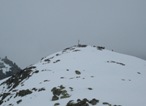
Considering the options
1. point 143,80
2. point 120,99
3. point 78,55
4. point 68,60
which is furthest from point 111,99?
point 78,55

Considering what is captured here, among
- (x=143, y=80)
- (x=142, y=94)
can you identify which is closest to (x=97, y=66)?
(x=143, y=80)

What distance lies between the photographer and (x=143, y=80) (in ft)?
124

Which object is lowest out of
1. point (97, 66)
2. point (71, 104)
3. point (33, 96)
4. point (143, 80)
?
point (71, 104)

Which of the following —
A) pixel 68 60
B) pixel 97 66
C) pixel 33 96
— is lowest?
pixel 33 96

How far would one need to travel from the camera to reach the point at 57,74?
39125mm

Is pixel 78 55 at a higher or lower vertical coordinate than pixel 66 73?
higher

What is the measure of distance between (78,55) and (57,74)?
51.7ft

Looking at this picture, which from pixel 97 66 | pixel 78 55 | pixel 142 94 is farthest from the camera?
pixel 78 55

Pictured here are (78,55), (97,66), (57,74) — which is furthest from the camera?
(78,55)

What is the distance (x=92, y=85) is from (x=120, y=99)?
6274 mm

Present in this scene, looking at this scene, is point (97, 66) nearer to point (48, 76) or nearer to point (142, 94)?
point (48, 76)

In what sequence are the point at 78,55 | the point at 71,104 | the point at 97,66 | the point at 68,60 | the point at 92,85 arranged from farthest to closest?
the point at 78,55, the point at 68,60, the point at 97,66, the point at 92,85, the point at 71,104

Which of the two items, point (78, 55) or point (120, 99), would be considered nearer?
point (120, 99)

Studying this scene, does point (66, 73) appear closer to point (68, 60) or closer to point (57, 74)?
point (57, 74)
